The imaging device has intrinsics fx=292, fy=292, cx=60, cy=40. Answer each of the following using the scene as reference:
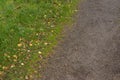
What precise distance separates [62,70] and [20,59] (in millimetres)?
1102

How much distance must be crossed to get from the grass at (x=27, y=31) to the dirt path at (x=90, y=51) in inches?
16.2

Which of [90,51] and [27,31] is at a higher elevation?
[27,31]

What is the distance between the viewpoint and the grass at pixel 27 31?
279 inches

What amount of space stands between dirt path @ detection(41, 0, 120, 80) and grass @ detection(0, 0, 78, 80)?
0.41 meters

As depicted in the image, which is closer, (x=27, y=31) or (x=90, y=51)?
(x=90, y=51)

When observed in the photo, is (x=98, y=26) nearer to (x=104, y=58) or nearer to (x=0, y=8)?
(x=104, y=58)

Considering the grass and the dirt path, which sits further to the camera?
the grass

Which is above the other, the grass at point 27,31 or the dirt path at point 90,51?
the grass at point 27,31

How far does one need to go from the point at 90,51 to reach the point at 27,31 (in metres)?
1.91

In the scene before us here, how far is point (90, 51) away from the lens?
25.4 feet

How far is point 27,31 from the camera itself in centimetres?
832

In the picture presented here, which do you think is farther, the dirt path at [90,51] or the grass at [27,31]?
the grass at [27,31]

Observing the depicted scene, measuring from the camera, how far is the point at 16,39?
26.0 ft

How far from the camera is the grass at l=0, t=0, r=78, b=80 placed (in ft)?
23.2
